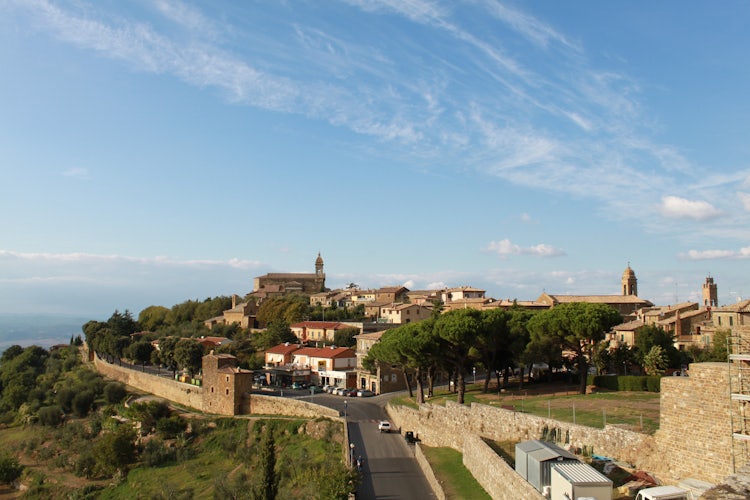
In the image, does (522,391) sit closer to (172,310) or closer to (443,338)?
(443,338)

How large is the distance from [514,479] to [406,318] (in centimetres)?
6180

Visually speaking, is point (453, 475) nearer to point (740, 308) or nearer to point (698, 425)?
point (698, 425)

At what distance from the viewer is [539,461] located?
643 inches

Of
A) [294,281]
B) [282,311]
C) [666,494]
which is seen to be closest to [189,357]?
[282,311]

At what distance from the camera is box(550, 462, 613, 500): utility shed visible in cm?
1421

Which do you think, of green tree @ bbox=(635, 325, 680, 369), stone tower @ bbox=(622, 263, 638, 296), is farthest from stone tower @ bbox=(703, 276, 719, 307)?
green tree @ bbox=(635, 325, 680, 369)

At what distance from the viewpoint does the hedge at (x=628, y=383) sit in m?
32.6

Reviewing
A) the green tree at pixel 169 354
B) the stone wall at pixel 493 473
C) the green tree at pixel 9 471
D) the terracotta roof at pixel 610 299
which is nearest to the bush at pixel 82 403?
the green tree at pixel 169 354

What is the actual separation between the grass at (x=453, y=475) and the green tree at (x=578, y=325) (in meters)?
11.0

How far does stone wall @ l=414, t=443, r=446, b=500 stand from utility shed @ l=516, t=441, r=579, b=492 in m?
4.06

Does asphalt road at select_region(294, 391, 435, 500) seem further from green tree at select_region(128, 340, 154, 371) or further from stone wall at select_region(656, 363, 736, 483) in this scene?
green tree at select_region(128, 340, 154, 371)

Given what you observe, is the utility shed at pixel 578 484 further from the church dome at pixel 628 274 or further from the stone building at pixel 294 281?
the stone building at pixel 294 281

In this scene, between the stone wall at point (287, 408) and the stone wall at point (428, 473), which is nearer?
the stone wall at point (428, 473)

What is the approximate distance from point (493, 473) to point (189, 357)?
45.8 m
